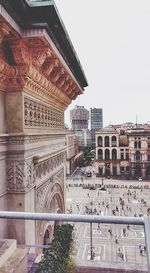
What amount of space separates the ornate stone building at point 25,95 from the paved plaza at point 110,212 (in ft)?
7.26

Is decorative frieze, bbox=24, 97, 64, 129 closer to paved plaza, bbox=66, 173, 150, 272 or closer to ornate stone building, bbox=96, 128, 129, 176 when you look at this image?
paved plaza, bbox=66, 173, 150, 272

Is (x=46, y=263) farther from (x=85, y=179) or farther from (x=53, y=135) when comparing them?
(x=85, y=179)

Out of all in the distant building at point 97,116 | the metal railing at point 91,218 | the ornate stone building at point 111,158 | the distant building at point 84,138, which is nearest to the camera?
the metal railing at point 91,218

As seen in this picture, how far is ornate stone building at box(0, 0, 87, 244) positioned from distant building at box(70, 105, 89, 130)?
8659 centimetres

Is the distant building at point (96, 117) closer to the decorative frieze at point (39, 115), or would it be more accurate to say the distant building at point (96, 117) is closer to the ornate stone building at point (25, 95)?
the decorative frieze at point (39, 115)

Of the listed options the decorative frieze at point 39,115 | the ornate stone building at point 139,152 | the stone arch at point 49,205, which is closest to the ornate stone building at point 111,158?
the ornate stone building at point 139,152

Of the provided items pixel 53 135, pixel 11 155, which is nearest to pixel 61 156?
pixel 53 135

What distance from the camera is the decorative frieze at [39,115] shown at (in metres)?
4.97

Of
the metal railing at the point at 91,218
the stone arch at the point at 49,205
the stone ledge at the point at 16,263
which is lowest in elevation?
the stone arch at the point at 49,205

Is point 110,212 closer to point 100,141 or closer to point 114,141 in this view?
point 100,141

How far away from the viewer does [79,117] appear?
93438mm

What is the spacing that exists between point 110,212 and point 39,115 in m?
22.9

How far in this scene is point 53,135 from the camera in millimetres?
7441

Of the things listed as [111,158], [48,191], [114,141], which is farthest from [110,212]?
[48,191]
